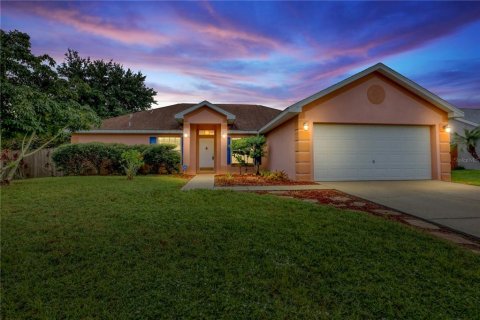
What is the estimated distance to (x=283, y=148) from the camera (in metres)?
11.5

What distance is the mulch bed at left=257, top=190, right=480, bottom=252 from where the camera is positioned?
3787mm

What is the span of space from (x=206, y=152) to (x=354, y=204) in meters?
11.2

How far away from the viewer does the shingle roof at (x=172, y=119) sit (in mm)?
15324

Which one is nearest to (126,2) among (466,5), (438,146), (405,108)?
(405,108)

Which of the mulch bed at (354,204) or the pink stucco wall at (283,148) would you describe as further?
the pink stucco wall at (283,148)

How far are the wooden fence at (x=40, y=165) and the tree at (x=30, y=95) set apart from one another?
4613 mm

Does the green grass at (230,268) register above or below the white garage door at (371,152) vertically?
below

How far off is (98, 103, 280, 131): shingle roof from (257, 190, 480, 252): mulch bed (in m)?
8.78

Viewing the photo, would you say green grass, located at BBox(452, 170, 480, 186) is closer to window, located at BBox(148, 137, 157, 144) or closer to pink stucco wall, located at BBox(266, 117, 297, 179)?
pink stucco wall, located at BBox(266, 117, 297, 179)

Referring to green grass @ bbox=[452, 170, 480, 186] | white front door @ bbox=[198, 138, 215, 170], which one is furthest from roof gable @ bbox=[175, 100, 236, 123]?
green grass @ bbox=[452, 170, 480, 186]

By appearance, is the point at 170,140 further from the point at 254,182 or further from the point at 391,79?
the point at 391,79

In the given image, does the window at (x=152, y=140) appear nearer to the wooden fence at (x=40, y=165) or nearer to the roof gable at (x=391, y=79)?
the wooden fence at (x=40, y=165)

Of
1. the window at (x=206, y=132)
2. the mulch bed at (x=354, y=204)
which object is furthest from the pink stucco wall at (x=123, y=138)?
the mulch bed at (x=354, y=204)

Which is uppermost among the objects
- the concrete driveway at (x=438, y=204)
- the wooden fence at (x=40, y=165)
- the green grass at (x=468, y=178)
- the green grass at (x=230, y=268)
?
the wooden fence at (x=40, y=165)
